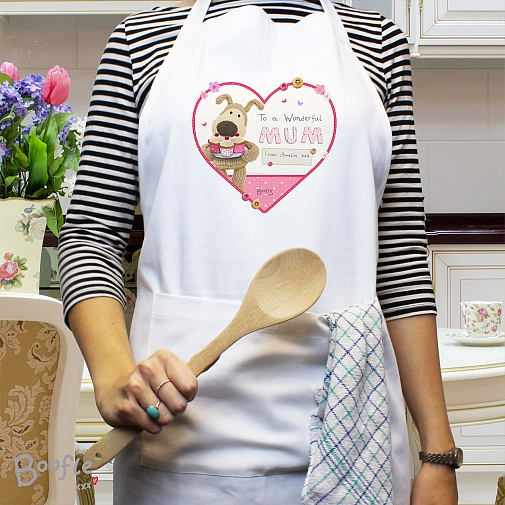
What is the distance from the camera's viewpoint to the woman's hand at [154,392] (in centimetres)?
49

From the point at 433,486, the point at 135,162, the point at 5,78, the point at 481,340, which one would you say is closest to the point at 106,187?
the point at 135,162

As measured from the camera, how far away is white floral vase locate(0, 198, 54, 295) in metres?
1.13

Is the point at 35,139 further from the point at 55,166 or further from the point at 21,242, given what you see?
the point at 21,242

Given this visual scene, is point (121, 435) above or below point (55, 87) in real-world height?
below

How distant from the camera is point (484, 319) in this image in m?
1.37

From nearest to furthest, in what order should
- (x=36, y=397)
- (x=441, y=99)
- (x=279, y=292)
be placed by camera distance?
(x=279, y=292) < (x=36, y=397) < (x=441, y=99)

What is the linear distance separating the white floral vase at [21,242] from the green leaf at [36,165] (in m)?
0.04

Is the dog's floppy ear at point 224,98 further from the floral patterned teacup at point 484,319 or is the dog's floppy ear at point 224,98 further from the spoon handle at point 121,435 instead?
the floral patterned teacup at point 484,319

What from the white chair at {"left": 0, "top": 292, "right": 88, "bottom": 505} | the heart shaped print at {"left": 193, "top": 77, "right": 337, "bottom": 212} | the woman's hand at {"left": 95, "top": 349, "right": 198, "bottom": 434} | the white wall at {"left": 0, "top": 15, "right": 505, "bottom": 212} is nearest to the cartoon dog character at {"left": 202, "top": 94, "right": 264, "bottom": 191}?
the heart shaped print at {"left": 193, "top": 77, "right": 337, "bottom": 212}

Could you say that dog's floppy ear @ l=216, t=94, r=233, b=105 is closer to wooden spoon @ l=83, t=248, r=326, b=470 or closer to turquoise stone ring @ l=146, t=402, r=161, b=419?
wooden spoon @ l=83, t=248, r=326, b=470

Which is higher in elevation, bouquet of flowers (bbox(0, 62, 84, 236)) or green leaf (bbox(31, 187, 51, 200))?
bouquet of flowers (bbox(0, 62, 84, 236))

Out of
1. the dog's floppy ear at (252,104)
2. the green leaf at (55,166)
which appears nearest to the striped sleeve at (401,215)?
the dog's floppy ear at (252,104)

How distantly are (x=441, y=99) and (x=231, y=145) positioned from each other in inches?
88.5

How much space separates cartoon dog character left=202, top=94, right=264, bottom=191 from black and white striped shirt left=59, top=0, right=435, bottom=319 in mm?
78
